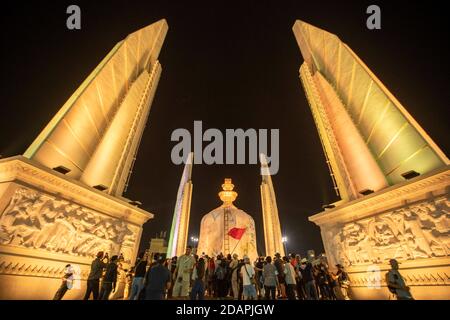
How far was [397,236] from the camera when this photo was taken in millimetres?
5355

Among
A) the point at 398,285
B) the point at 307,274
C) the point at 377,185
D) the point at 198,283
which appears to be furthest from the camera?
the point at 377,185

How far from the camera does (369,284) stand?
220 inches

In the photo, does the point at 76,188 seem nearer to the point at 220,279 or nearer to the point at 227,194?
the point at 220,279

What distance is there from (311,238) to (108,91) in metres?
29.6

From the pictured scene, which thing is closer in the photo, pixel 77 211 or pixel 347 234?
Result: pixel 77 211

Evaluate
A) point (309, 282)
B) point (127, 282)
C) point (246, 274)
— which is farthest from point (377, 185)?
point (127, 282)

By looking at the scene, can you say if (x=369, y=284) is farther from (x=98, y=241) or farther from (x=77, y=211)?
(x=77, y=211)

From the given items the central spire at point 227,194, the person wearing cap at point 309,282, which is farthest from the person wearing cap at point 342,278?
the central spire at point 227,194

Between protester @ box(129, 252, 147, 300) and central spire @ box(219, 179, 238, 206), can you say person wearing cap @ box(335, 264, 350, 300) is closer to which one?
protester @ box(129, 252, 147, 300)

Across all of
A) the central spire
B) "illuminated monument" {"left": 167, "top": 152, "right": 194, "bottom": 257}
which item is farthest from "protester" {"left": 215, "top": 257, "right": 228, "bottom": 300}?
the central spire

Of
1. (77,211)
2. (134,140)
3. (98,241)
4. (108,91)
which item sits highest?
(108,91)

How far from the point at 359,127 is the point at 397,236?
4.22 metres
